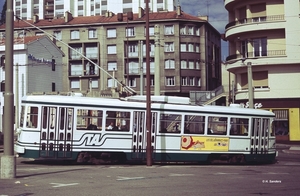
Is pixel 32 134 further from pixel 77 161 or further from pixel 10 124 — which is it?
pixel 10 124

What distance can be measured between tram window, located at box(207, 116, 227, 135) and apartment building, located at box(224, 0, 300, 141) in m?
20.5

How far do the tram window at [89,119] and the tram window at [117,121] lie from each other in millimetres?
344

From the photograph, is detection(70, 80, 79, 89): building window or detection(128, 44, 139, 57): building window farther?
detection(70, 80, 79, 89): building window

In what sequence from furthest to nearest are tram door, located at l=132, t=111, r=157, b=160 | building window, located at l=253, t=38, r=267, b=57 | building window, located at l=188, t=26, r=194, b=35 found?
building window, located at l=188, t=26, r=194, b=35 → building window, located at l=253, t=38, r=267, b=57 → tram door, located at l=132, t=111, r=157, b=160

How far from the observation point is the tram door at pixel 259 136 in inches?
880

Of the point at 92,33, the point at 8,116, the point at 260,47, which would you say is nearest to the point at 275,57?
the point at 260,47

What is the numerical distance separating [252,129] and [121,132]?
6279mm

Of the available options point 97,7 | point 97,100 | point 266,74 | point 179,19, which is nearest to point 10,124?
point 97,100

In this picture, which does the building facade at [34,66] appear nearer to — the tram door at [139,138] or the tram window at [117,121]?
the tram window at [117,121]

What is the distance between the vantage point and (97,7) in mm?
102375

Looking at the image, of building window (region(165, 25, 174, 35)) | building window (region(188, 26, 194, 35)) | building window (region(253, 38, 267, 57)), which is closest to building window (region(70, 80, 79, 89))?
building window (region(165, 25, 174, 35))

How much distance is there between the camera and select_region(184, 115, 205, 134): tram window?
2109 cm

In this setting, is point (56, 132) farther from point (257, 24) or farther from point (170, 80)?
point (170, 80)

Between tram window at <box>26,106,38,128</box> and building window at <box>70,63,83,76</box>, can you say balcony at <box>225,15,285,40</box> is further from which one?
building window at <box>70,63,83,76</box>
